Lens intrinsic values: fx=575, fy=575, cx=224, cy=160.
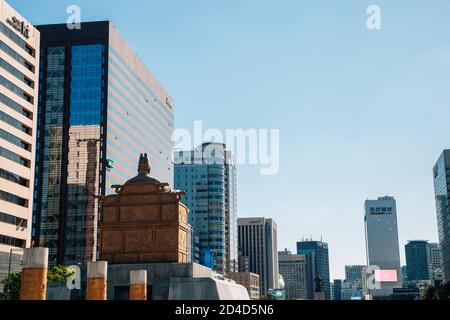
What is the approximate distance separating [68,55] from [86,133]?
23026mm

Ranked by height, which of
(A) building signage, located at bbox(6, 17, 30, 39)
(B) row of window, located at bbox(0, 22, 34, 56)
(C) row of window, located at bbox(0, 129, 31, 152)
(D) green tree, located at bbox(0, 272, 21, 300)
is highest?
(A) building signage, located at bbox(6, 17, 30, 39)

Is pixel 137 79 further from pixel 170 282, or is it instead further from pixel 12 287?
pixel 170 282

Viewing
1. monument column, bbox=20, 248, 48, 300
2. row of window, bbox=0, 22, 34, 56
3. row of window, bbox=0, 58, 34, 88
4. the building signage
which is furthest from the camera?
the building signage

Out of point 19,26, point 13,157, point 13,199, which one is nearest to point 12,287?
point 13,199

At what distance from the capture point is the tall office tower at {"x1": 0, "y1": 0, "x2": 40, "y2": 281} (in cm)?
9938

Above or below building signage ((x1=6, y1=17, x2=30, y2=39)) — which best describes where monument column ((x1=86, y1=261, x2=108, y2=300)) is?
below

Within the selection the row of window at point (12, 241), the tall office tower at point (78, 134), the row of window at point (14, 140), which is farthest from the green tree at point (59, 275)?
the tall office tower at point (78, 134)

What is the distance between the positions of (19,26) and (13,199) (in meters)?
32.8

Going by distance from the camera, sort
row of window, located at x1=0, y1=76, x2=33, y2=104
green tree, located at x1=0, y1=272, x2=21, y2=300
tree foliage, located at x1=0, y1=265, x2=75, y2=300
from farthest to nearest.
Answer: row of window, located at x1=0, y1=76, x2=33, y2=104, tree foliage, located at x1=0, y1=265, x2=75, y2=300, green tree, located at x1=0, y1=272, x2=21, y2=300

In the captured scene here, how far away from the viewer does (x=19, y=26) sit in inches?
4267

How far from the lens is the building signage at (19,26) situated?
105956 millimetres

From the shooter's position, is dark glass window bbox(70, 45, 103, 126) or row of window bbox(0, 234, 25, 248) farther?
dark glass window bbox(70, 45, 103, 126)

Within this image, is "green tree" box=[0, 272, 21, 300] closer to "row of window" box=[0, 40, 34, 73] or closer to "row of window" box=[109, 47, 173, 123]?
"row of window" box=[0, 40, 34, 73]

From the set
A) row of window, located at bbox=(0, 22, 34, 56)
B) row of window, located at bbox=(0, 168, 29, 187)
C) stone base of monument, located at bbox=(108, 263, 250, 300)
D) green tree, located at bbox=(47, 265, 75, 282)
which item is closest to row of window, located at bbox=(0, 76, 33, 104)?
row of window, located at bbox=(0, 22, 34, 56)
